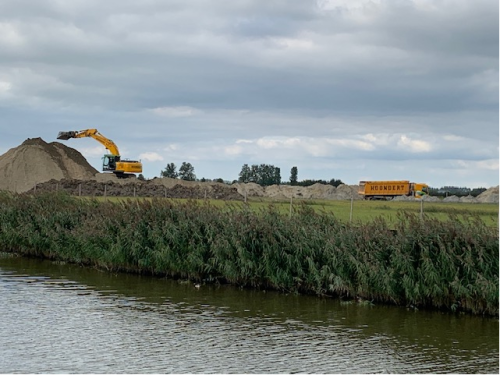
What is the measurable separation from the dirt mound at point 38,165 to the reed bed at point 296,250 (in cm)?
5103

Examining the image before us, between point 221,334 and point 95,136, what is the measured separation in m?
61.0

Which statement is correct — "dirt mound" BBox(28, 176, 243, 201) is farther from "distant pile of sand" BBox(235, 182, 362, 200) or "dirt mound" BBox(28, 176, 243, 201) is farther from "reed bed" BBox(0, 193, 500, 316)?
"reed bed" BBox(0, 193, 500, 316)

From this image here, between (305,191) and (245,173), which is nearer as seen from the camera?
(305,191)

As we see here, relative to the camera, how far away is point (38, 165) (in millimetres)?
80188

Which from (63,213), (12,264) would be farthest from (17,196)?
(12,264)

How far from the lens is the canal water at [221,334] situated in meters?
12.4

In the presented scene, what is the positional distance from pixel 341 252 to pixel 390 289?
5.92ft

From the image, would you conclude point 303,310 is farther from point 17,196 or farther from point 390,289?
point 17,196

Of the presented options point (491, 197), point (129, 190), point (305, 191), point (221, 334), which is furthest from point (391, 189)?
point (221, 334)

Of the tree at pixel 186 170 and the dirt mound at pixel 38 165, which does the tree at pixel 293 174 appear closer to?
the tree at pixel 186 170

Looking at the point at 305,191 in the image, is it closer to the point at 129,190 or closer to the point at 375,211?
the point at 129,190

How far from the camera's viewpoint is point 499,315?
1741cm

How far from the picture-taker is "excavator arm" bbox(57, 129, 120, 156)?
233 ft

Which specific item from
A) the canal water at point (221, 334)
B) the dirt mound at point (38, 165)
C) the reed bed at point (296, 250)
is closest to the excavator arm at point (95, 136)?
the dirt mound at point (38, 165)
